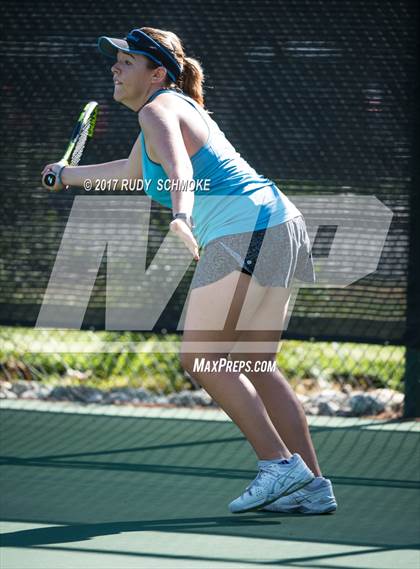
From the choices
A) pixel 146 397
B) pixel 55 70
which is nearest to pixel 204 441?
pixel 146 397

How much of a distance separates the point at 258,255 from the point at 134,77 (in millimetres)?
668

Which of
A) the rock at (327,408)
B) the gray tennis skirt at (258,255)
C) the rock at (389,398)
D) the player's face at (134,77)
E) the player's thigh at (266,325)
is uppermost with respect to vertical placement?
the player's face at (134,77)

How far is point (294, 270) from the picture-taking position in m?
3.51

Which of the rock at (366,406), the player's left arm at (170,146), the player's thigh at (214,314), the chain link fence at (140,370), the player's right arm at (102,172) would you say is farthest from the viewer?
the chain link fence at (140,370)

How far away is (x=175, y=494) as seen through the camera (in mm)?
4277

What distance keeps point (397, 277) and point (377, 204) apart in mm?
375

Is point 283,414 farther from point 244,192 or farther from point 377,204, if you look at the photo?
point 377,204

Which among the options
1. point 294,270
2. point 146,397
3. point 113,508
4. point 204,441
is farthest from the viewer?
point 146,397

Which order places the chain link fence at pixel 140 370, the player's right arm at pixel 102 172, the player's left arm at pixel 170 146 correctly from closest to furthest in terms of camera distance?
the player's left arm at pixel 170 146 < the player's right arm at pixel 102 172 < the chain link fence at pixel 140 370

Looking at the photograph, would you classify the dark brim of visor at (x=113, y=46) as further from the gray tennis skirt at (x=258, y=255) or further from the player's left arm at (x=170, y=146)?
the gray tennis skirt at (x=258, y=255)

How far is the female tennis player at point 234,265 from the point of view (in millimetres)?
3338

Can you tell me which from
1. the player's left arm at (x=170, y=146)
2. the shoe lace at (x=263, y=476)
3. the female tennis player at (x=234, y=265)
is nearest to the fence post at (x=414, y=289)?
the female tennis player at (x=234, y=265)

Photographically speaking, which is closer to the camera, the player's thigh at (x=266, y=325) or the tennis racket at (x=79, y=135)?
the player's thigh at (x=266, y=325)

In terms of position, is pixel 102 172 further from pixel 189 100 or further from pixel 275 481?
pixel 275 481
